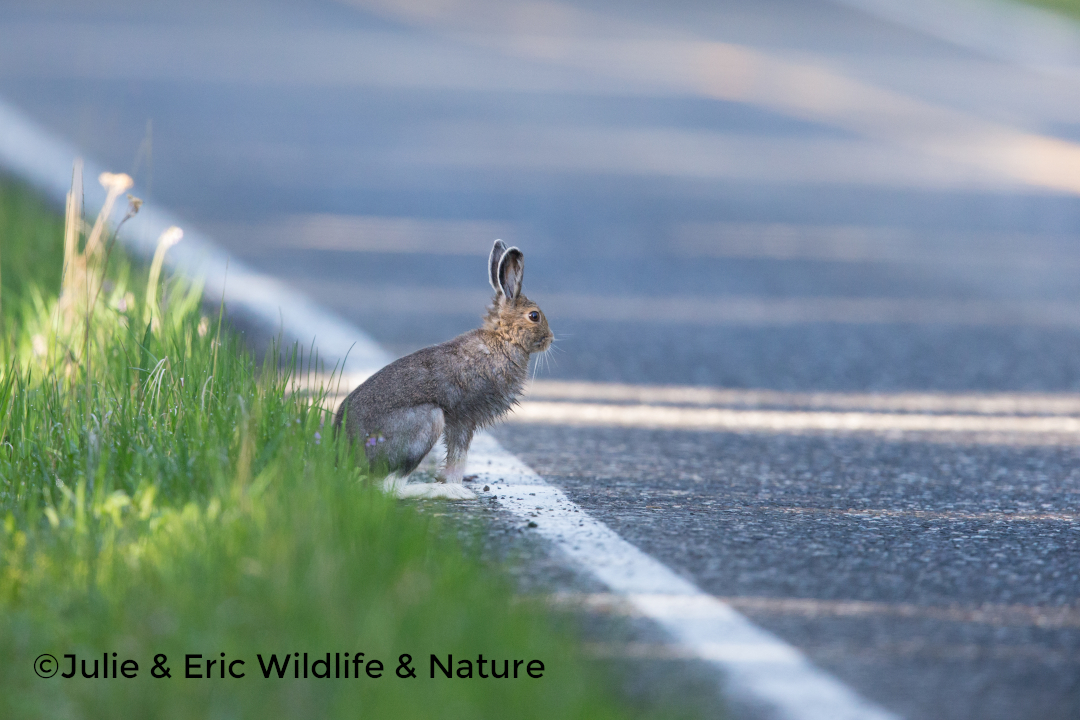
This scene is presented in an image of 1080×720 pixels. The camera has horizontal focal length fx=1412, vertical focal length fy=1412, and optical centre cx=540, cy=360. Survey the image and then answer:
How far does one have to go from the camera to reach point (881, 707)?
2939mm

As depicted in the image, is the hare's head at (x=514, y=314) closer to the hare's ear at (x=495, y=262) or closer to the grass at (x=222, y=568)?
the hare's ear at (x=495, y=262)

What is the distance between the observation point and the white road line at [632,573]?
→ 300 centimetres

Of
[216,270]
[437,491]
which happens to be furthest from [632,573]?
[216,270]

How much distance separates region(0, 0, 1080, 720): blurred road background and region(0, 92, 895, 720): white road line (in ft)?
0.25

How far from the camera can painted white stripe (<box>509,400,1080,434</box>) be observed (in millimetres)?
5262

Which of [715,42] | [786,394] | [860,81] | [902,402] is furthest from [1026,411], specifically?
[715,42]

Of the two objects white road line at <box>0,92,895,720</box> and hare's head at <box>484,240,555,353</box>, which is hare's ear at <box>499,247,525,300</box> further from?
white road line at <box>0,92,895,720</box>

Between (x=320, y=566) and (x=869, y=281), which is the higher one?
(x=869, y=281)

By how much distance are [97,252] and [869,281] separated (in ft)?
14.0

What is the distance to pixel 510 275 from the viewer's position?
4.70 meters

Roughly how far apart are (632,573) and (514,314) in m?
1.31

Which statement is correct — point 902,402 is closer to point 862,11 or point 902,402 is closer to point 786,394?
point 786,394

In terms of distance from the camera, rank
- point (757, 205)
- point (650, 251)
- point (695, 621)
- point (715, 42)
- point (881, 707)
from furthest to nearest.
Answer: point (715, 42), point (757, 205), point (650, 251), point (695, 621), point (881, 707)

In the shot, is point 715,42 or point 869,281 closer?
point 869,281
